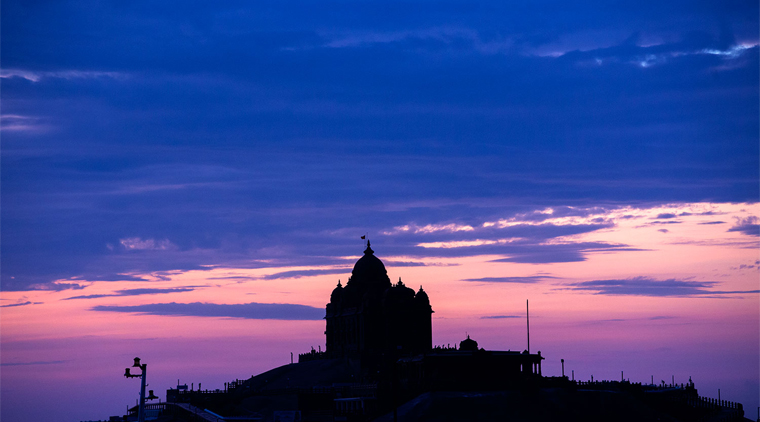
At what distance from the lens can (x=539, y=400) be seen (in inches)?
3912

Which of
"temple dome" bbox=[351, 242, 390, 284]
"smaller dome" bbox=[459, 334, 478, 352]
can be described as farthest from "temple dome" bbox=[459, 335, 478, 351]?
"temple dome" bbox=[351, 242, 390, 284]

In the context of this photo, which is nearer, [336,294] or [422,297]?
[422,297]

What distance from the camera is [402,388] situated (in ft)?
372

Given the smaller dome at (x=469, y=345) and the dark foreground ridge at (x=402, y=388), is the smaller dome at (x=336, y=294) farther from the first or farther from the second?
the smaller dome at (x=469, y=345)

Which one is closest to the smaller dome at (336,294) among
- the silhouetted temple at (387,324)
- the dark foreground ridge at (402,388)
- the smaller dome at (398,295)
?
the dark foreground ridge at (402,388)

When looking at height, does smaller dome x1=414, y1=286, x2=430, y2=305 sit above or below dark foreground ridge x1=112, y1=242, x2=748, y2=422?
above

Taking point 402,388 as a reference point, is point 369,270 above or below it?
above

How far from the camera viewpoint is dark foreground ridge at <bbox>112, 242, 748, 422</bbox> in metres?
97.8

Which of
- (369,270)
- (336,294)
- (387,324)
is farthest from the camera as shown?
(336,294)

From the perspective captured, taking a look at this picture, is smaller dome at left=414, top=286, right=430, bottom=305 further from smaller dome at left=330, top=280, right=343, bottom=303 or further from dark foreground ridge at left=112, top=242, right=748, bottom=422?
smaller dome at left=330, top=280, right=343, bottom=303

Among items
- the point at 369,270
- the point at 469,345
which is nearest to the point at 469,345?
the point at 469,345

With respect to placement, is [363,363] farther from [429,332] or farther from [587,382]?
[587,382]

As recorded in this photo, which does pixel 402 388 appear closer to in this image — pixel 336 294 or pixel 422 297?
pixel 422 297

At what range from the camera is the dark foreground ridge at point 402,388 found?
97812 millimetres
